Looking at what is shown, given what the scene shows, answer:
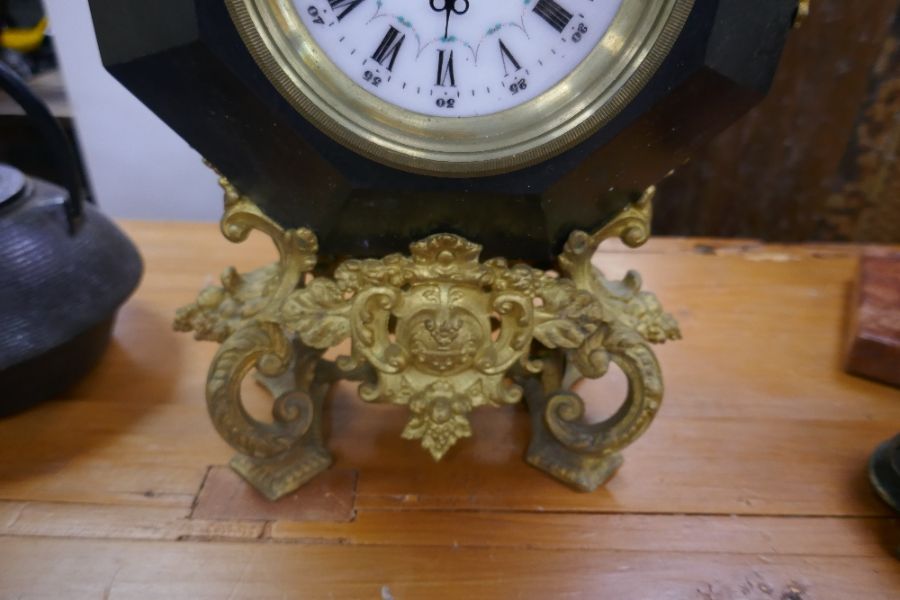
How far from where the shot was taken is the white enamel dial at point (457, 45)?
490mm

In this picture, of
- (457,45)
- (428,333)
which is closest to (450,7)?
(457,45)

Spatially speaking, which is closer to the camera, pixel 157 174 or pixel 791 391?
pixel 791 391

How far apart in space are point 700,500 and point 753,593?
0.10m

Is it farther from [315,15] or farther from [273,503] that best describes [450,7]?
[273,503]

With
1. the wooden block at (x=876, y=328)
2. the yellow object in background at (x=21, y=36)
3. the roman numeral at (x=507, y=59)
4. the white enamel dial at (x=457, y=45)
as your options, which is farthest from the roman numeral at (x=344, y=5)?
the yellow object in background at (x=21, y=36)

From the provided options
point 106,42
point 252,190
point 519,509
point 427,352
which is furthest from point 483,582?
point 106,42

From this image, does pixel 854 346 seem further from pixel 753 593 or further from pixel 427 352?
pixel 427 352

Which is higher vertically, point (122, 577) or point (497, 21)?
point (497, 21)

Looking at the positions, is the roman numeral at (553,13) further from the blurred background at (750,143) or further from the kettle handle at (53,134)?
the blurred background at (750,143)

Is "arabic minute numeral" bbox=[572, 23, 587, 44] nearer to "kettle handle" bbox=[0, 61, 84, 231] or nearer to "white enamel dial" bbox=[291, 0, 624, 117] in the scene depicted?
"white enamel dial" bbox=[291, 0, 624, 117]

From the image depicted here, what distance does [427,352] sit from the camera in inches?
22.8

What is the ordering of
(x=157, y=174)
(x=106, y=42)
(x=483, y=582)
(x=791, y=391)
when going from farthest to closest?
1. (x=157, y=174)
2. (x=791, y=391)
3. (x=483, y=582)
4. (x=106, y=42)

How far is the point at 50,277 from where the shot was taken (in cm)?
67

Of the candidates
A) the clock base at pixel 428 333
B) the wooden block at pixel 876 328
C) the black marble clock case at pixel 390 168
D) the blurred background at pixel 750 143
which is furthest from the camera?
the blurred background at pixel 750 143
